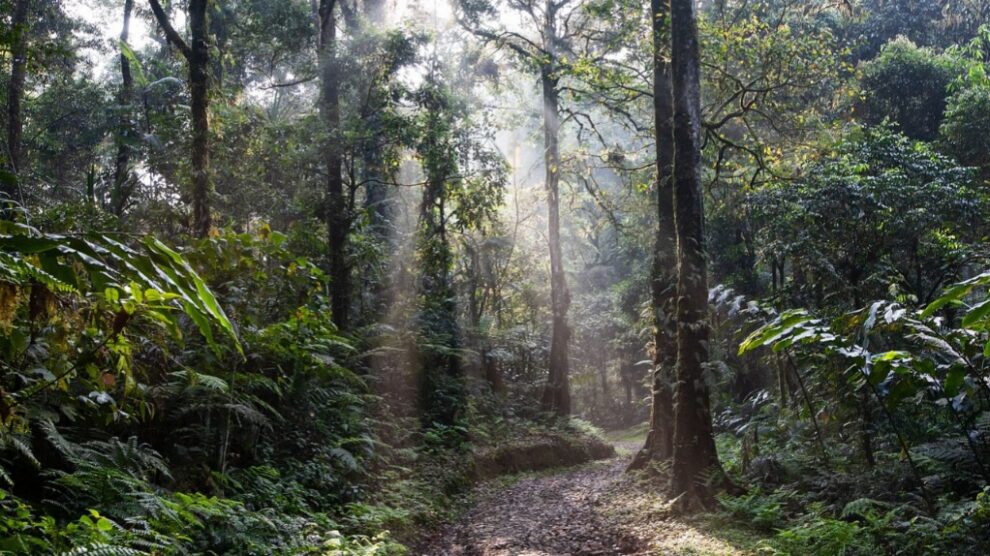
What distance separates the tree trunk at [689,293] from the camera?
7.65 m

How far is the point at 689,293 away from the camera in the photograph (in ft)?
26.4

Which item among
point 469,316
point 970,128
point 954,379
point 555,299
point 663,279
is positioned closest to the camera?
point 954,379

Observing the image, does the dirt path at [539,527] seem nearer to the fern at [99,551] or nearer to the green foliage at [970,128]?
the fern at [99,551]

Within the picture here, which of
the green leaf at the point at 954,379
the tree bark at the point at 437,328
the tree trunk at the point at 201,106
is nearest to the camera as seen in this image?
the green leaf at the point at 954,379

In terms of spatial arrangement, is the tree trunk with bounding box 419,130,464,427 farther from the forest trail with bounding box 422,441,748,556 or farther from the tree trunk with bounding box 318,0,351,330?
the forest trail with bounding box 422,441,748,556

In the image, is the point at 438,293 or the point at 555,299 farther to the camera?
the point at 555,299

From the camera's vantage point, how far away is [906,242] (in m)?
10.9

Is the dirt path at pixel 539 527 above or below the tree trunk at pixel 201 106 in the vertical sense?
below

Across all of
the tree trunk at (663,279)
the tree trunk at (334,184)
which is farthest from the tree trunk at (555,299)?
the tree trunk at (663,279)

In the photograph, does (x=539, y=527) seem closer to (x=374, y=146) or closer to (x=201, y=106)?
(x=201, y=106)


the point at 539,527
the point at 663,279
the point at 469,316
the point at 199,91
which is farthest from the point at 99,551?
the point at 469,316

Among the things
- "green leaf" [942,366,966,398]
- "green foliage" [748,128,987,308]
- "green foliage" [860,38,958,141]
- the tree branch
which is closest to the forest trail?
"green leaf" [942,366,966,398]

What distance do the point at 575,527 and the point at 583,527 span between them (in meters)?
0.11

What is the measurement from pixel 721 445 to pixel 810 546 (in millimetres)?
9431
